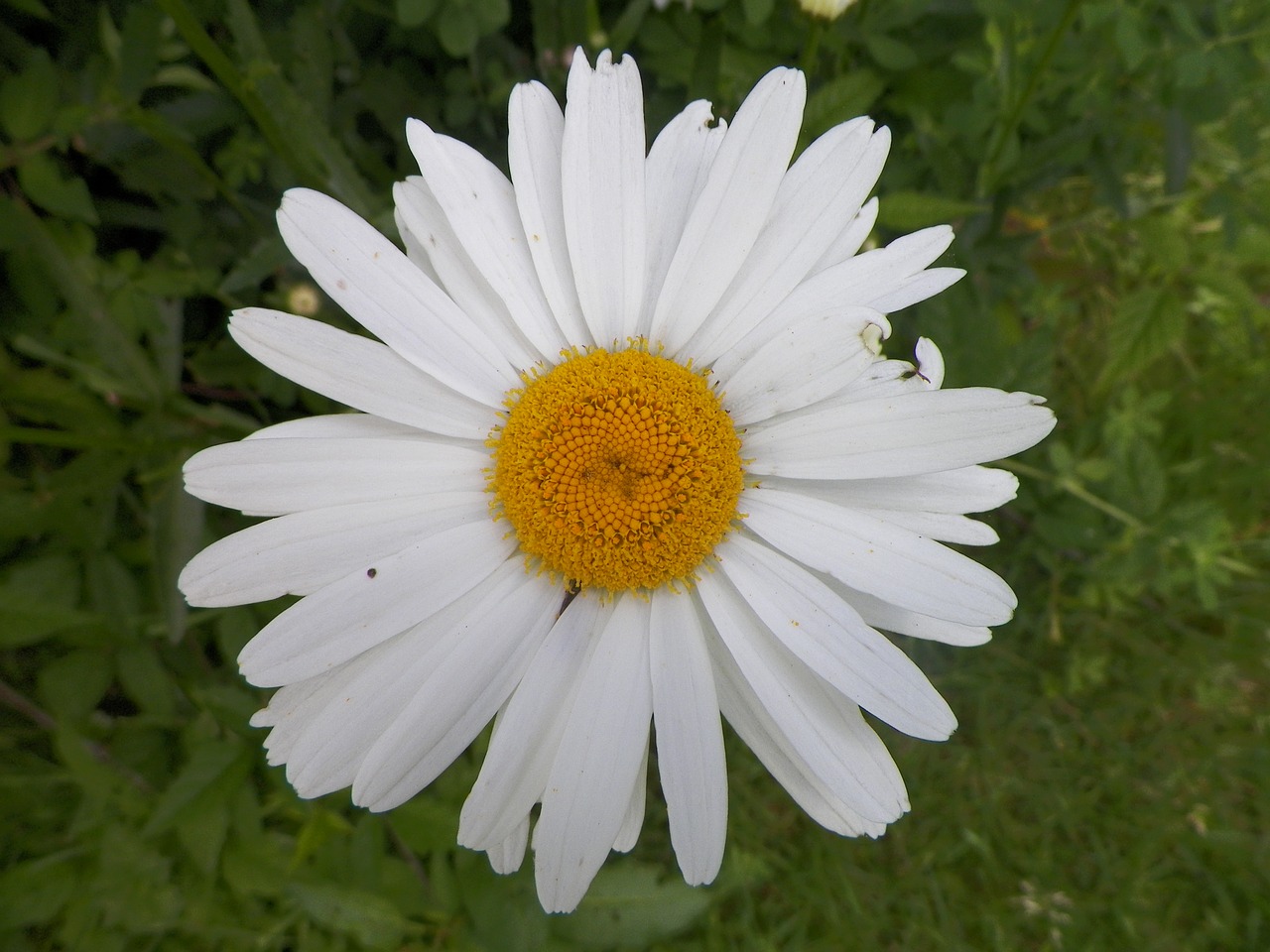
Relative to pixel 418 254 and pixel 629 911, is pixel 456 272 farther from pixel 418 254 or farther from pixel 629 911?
pixel 629 911

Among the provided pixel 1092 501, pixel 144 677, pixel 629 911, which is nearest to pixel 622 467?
pixel 629 911

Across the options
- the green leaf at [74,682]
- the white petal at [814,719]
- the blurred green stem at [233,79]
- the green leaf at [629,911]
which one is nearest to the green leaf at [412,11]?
the blurred green stem at [233,79]

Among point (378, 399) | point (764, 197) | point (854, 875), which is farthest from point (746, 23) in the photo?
point (854, 875)

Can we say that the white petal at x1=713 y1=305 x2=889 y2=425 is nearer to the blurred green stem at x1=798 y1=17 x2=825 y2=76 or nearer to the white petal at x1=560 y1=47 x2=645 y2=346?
the white petal at x1=560 y1=47 x2=645 y2=346

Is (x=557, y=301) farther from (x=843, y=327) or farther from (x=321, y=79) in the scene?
(x=321, y=79)

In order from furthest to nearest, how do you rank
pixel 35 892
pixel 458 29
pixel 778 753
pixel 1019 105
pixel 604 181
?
pixel 35 892 → pixel 458 29 → pixel 1019 105 → pixel 778 753 → pixel 604 181

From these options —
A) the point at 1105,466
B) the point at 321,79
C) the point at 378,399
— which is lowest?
the point at 1105,466

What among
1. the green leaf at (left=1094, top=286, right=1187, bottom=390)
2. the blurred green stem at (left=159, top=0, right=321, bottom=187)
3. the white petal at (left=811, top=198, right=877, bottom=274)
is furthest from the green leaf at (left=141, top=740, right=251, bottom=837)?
the green leaf at (left=1094, top=286, right=1187, bottom=390)
